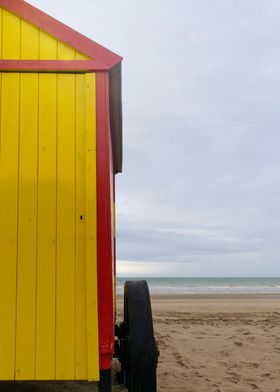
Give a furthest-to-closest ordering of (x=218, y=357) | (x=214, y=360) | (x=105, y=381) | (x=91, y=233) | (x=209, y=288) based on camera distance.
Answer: (x=209, y=288), (x=218, y=357), (x=214, y=360), (x=105, y=381), (x=91, y=233)

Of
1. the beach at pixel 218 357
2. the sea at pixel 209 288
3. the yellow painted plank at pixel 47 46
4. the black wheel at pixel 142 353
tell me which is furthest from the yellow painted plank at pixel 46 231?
the sea at pixel 209 288

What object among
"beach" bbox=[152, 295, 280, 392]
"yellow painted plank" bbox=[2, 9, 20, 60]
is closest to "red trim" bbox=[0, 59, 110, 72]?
"yellow painted plank" bbox=[2, 9, 20, 60]

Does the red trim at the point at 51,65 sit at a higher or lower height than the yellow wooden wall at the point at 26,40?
lower

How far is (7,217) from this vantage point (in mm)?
3740

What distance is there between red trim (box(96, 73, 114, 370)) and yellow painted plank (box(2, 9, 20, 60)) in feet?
2.32

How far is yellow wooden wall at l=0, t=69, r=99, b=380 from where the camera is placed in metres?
3.64

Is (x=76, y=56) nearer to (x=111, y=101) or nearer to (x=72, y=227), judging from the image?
(x=111, y=101)

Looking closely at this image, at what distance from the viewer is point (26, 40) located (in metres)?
3.93

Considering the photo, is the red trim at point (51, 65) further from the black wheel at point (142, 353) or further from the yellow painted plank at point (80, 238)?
the black wheel at point (142, 353)

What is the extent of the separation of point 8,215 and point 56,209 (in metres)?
0.36

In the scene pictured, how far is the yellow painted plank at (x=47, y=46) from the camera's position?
154 inches

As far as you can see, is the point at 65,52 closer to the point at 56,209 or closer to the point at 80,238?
the point at 56,209

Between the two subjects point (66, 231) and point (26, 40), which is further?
point (26, 40)

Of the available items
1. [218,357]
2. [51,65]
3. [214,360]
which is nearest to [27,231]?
[51,65]
